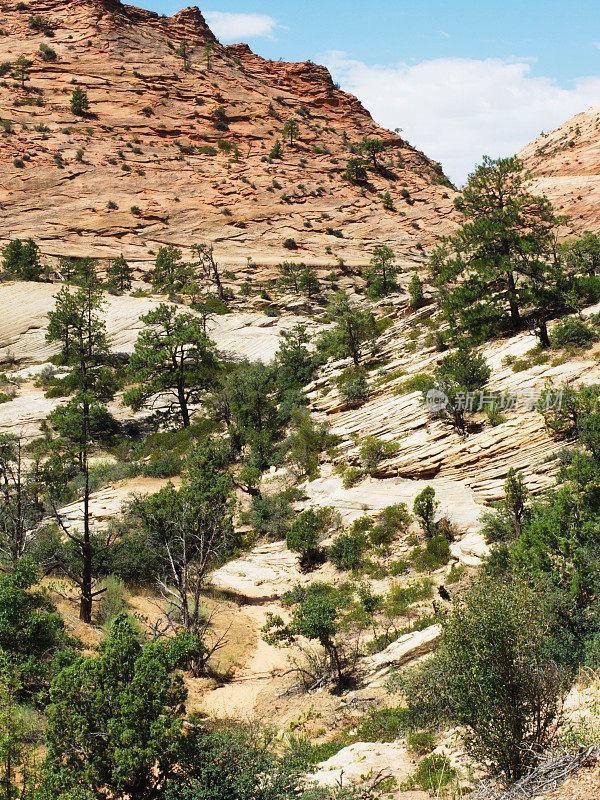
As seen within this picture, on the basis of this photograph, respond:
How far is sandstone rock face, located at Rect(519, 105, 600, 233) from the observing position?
71688mm

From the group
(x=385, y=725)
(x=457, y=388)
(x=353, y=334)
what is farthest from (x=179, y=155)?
(x=385, y=725)

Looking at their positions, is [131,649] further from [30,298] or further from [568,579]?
[30,298]

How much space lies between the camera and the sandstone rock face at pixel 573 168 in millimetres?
71688

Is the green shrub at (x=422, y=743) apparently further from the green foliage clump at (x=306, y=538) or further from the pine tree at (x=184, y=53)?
the pine tree at (x=184, y=53)

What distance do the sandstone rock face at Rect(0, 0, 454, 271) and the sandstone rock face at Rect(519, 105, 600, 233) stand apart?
671 inches

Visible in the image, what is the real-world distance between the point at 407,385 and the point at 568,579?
1671cm

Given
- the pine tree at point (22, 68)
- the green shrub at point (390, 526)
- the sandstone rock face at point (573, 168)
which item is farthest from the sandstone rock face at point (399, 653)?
the pine tree at point (22, 68)

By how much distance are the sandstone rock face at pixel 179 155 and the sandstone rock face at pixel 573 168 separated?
17.1m

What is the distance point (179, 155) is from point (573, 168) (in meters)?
61.3

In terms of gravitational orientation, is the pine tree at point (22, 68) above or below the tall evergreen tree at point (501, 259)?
above

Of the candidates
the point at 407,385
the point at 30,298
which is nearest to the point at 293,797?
the point at 407,385

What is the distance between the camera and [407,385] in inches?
1004

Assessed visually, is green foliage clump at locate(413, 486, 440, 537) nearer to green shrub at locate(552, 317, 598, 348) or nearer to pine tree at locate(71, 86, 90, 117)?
green shrub at locate(552, 317, 598, 348)

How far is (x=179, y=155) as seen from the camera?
67312 mm
